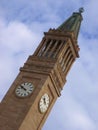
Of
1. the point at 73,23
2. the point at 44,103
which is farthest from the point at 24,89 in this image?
the point at 73,23

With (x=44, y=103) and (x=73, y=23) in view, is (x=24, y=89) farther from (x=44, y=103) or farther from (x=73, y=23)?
(x=73, y=23)

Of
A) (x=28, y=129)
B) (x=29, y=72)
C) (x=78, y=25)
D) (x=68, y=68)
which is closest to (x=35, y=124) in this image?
(x=28, y=129)

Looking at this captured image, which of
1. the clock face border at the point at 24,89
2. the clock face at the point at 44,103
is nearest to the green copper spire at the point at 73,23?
the clock face border at the point at 24,89

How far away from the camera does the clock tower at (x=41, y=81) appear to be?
156ft

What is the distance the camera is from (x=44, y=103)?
5000 centimetres

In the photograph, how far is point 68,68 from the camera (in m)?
55.3

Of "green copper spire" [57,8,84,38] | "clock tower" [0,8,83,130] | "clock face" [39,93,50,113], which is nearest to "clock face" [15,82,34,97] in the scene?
"clock tower" [0,8,83,130]

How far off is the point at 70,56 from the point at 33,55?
4.92 m

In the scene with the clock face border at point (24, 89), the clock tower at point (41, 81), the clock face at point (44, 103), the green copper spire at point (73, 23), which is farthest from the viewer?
the green copper spire at point (73, 23)

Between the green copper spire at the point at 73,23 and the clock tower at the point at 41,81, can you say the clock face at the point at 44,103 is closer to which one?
the clock tower at the point at 41,81

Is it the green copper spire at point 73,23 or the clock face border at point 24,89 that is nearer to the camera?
the clock face border at point 24,89

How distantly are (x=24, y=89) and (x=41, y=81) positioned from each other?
6.95 ft

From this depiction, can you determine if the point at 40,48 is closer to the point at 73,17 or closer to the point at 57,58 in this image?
the point at 57,58

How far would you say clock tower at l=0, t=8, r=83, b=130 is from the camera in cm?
4766
